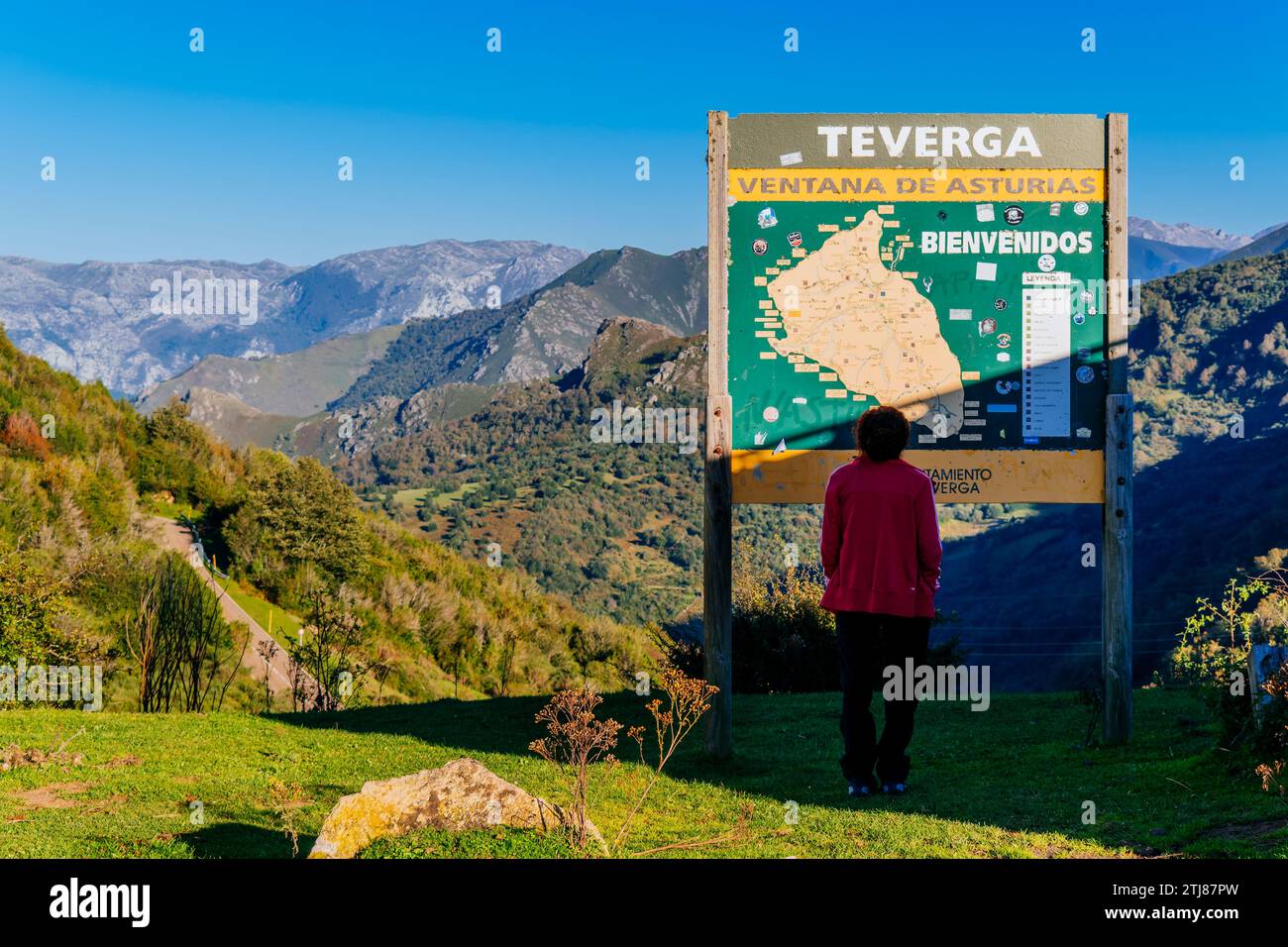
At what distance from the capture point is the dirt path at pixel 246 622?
54.2 ft

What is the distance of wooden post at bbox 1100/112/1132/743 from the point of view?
733 cm

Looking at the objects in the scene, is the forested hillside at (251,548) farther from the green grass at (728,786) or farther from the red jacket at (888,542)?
the red jacket at (888,542)

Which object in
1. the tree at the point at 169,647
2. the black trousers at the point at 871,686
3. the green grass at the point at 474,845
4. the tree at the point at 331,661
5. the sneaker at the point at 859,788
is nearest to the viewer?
the green grass at the point at 474,845

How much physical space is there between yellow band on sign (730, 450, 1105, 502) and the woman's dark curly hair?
1.91 m

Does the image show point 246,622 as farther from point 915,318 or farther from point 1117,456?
point 1117,456

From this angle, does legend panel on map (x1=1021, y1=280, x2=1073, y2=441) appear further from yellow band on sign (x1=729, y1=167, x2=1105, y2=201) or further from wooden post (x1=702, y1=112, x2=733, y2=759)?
wooden post (x1=702, y1=112, x2=733, y2=759)

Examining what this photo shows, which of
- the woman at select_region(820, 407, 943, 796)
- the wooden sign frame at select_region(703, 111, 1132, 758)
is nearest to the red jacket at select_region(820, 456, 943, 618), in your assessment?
the woman at select_region(820, 407, 943, 796)

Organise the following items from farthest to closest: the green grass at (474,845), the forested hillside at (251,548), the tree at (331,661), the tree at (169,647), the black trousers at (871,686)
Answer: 1. the forested hillside at (251,548)
2. the tree at (331,661)
3. the tree at (169,647)
4. the black trousers at (871,686)
5. the green grass at (474,845)

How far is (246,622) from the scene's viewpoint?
58.3 ft

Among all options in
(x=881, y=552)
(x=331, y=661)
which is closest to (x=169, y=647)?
(x=331, y=661)

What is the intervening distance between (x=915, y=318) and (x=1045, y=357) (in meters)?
0.89

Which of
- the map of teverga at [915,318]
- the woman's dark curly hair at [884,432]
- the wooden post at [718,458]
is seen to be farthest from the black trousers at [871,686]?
the map of teverga at [915,318]

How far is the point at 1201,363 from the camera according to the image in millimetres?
94812
